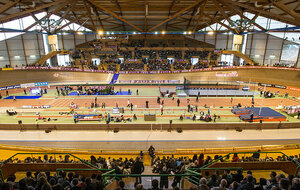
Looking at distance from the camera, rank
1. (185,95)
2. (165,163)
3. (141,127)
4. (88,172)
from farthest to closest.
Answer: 1. (185,95)
2. (141,127)
3. (165,163)
4. (88,172)

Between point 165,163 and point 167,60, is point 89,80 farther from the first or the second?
point 165,163

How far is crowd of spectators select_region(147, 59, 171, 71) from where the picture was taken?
4378 cm

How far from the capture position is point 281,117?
2019 cm

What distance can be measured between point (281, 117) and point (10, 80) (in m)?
43.7

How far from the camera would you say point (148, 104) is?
25641 mm

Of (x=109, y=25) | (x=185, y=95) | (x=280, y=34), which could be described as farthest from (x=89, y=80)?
(x=280, y=34)

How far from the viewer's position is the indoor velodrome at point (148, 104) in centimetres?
780

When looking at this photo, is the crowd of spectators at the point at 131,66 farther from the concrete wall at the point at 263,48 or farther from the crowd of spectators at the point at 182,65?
the concrete wall at the point at 263,48

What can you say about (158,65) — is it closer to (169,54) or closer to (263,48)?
(169,54)

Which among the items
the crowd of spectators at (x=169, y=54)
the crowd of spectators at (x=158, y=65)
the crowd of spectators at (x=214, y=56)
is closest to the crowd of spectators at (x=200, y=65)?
the crowd of spectators at (x=214, y=56)

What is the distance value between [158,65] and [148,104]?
21.2 meters

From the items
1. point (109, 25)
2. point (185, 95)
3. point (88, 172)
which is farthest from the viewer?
point (109, 25)

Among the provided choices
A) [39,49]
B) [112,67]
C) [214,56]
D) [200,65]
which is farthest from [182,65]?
[39,49]

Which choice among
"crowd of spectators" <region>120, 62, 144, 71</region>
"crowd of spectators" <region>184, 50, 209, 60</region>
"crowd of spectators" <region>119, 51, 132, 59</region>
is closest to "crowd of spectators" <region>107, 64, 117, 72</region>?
"crowd of spectators" <region>120, 62, 144, 71</region>
